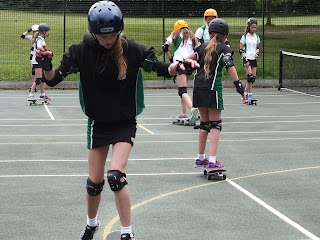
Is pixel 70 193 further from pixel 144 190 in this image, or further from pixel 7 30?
pixel 7 30

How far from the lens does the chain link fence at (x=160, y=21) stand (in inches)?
1069

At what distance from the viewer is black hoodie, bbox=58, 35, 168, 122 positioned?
680 centimetres

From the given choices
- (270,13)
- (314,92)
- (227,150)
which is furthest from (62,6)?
(227,150)

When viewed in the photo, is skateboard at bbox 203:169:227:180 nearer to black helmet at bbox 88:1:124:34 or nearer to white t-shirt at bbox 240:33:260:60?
black helmet at bbox 88:1:124:34

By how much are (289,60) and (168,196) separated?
18.0 meters

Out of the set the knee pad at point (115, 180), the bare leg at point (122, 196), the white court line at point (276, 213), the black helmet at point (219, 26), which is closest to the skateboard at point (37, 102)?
the black helmet at point (219, 26)

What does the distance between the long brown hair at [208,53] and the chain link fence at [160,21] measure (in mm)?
15841

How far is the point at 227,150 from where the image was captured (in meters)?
12.7

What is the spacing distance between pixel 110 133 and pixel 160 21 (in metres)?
20.6

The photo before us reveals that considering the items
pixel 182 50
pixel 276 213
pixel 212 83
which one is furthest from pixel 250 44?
pixel 276 213

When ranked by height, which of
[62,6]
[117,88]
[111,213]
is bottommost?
[111,213]

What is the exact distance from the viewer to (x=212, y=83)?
10609mm

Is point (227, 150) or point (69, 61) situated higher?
point (69, 61)

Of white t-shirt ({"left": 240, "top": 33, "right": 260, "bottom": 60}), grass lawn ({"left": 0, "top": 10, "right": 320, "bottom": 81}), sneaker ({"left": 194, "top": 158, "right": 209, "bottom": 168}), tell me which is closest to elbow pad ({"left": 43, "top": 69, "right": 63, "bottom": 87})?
sneaker ({"left": 194, "top": 158, "right": 209, "bottom": 168})
